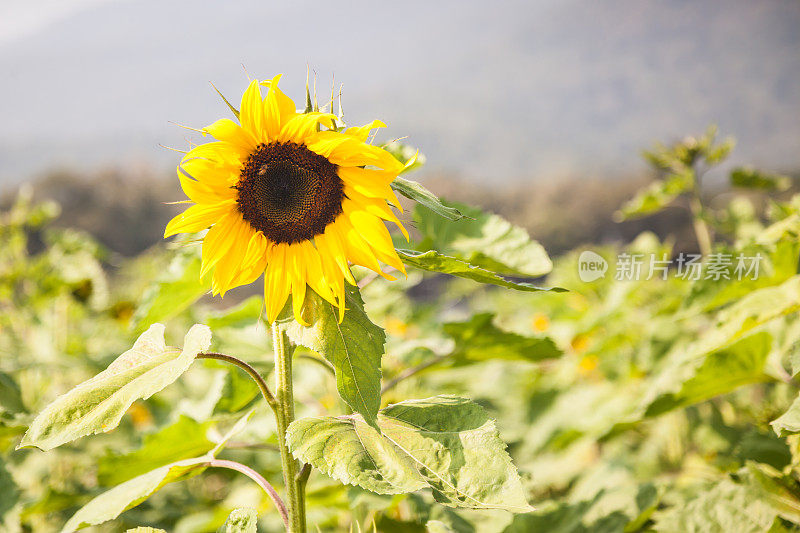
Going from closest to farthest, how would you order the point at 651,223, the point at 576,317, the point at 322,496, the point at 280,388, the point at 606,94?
the point at 280,388
the point at 322,496
the point at 576,317
the point at 651,223
the point at 606,94

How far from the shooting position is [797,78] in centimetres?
767

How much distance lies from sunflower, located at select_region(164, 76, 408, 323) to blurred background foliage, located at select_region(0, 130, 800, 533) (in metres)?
0.09

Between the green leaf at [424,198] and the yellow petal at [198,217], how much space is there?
18 centimetres

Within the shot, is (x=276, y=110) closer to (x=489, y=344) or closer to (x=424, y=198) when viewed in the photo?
(x=424, y=198)

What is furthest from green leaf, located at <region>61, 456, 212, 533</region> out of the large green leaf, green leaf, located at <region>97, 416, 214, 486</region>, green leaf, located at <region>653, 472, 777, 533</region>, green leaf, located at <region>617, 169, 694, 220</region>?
green leaf, located at <region>617, 169, 694, 220</region>

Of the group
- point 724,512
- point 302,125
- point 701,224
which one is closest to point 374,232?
point 302,125

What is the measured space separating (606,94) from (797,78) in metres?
2.48

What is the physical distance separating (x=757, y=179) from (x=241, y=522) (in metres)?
1.46

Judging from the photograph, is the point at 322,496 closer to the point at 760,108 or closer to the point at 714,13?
the point at 760,108

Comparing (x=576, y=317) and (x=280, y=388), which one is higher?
(x=280, y=388)

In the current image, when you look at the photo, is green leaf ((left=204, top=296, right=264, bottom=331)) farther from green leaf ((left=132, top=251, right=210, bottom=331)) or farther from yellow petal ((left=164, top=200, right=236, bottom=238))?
yellow petal ((left=164, top=200, right=236, bottom=238))

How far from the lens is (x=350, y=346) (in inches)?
23.9

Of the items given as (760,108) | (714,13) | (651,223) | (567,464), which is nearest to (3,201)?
(651,223)

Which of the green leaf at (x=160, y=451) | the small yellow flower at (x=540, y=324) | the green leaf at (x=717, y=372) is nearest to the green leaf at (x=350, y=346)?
the green leaf at (x=160, y=451)
